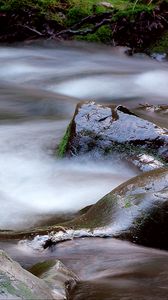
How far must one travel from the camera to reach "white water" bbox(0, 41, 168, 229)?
4.23m

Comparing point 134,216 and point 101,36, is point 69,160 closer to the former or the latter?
point 134,216

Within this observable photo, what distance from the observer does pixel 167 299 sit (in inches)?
86.1

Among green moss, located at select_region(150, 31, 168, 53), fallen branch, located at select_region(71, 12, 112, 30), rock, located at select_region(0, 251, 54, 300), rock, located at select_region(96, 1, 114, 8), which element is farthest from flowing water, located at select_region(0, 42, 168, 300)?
rock, located at select_region(96, 1, 114, 8)

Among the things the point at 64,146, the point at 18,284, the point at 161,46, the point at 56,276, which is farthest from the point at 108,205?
the point at 161,46

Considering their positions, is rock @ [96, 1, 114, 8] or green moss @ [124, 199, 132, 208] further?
rock @ [96, 1, 114, 8]

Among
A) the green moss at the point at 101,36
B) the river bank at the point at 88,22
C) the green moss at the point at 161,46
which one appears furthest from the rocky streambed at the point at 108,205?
the green moss at the point at 101,36

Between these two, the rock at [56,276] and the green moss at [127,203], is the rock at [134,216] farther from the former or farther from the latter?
the rock at [56,276]

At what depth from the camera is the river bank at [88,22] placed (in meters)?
9.93

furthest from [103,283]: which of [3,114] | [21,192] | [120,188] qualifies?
[3,114]

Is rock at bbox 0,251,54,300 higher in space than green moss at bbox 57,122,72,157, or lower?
higher

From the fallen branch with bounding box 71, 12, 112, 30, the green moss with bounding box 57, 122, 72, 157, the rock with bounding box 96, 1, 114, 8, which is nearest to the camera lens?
the green moss with bounding box 57, 122, 72, 157

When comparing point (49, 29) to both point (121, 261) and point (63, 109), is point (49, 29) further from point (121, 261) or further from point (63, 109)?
point (121, 261)

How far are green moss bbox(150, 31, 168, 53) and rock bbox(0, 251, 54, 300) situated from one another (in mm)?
8023

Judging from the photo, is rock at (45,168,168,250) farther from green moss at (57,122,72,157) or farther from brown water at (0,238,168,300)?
green moss at (57,122,72,157)
